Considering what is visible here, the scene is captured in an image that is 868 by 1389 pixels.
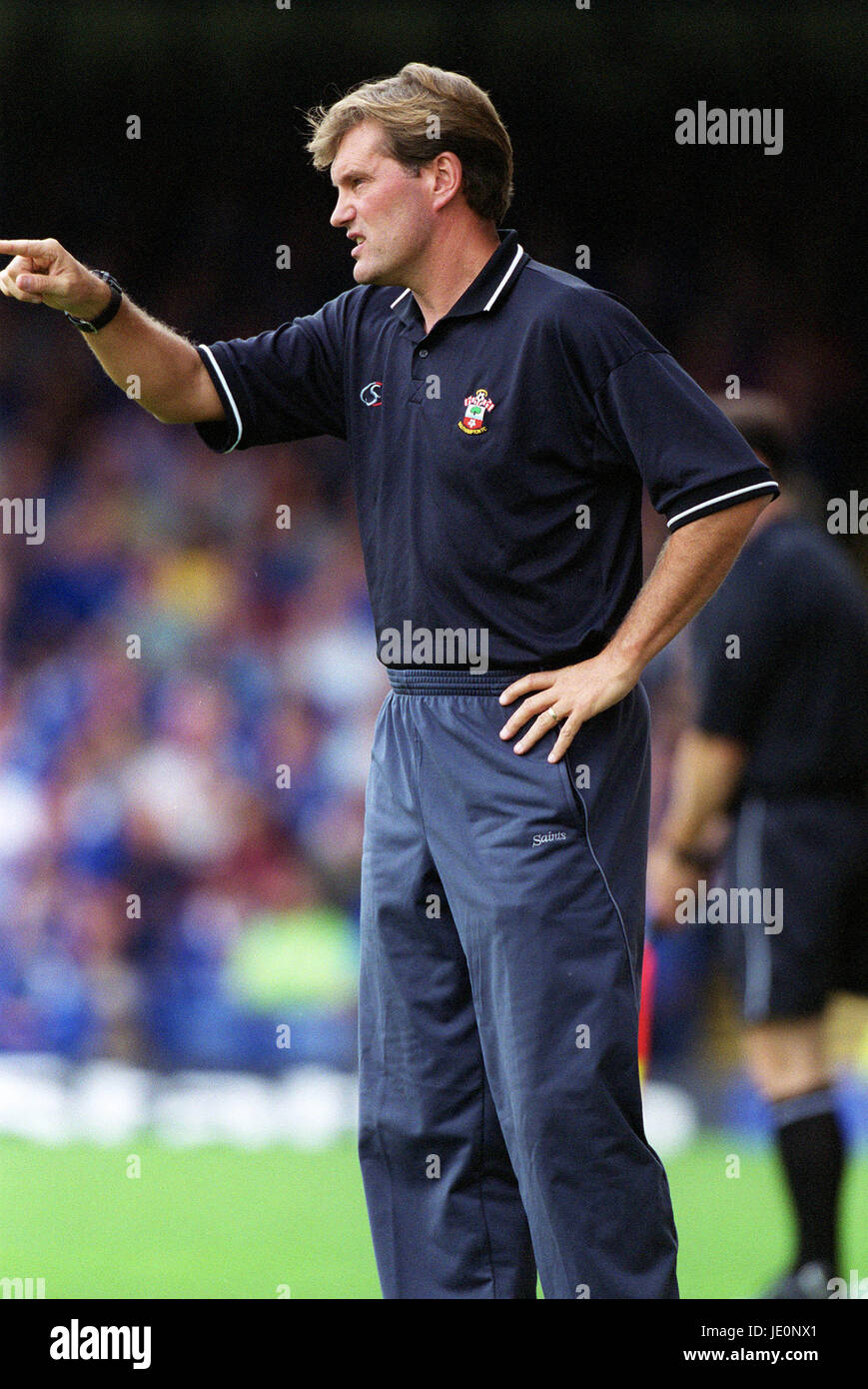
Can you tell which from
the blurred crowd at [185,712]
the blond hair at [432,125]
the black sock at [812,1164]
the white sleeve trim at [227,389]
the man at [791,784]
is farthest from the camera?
the blurred crowd at [185,712]

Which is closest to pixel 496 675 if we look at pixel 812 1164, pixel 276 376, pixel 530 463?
pixel 530 463

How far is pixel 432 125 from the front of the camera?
202 cm

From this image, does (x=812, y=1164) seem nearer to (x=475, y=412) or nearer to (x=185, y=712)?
(x=475, y=412)

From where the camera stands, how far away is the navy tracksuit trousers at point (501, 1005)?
191 centimetres

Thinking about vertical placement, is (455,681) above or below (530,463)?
below

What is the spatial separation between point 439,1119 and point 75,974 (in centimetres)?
289

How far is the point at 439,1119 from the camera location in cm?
203

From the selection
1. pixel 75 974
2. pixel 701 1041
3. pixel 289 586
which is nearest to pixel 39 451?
pixel 289 586

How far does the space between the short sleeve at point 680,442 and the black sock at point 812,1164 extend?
1.45m

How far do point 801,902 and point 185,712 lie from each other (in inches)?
99.8

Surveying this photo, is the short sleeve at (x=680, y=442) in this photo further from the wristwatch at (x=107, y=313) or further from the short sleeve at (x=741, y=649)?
the short sleeve at (x=741, y=649)

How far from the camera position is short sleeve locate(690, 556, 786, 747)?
3.09 meters

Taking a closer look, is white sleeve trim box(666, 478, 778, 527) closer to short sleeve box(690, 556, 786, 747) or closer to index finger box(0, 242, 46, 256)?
index finger box(0, 242, 46, 256)

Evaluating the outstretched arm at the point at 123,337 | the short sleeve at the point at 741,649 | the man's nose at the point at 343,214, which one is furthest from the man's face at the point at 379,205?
the short sleeve at the point at 741,649
